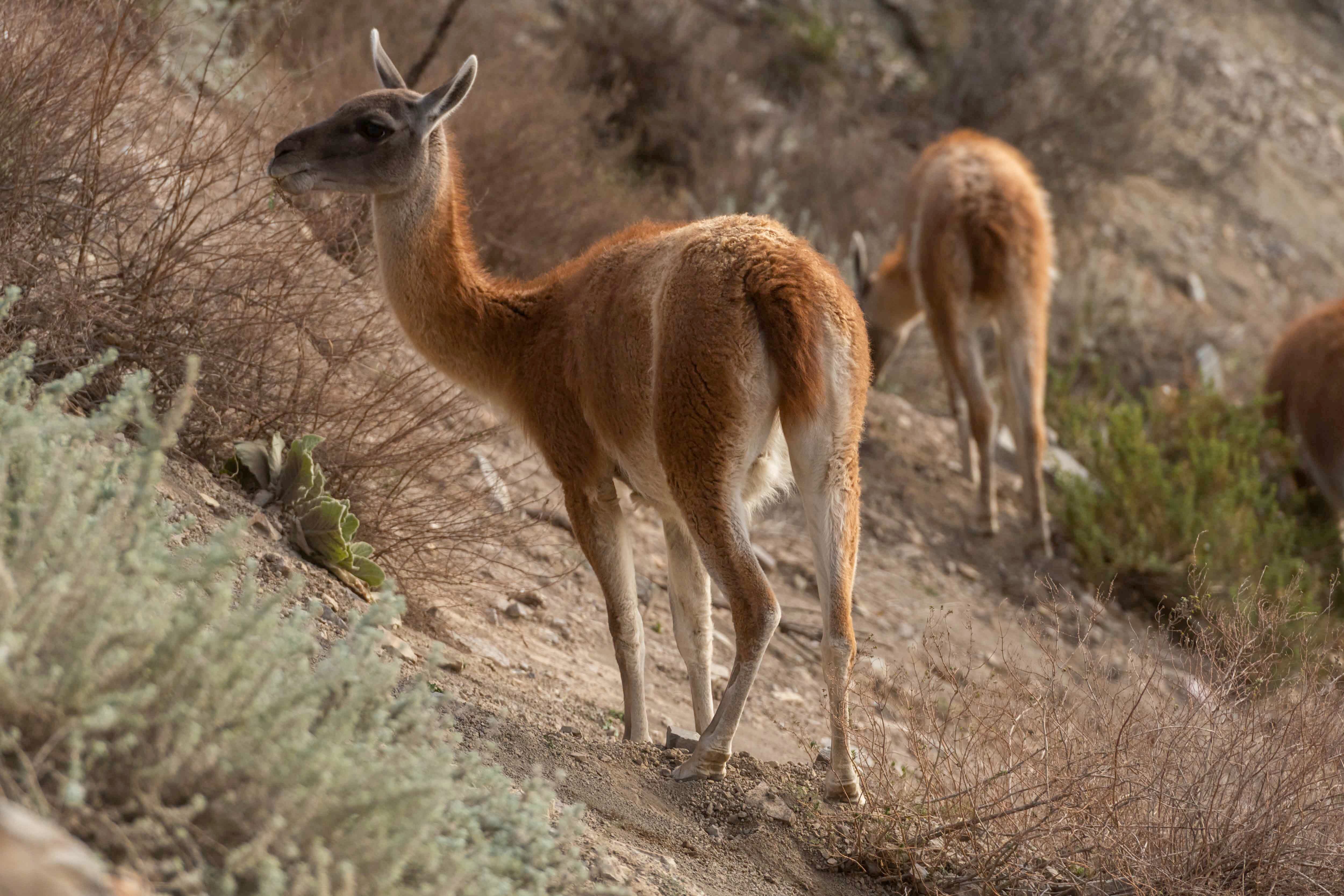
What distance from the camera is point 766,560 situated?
8.34 meters

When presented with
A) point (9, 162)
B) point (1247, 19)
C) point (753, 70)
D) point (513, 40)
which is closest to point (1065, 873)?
point (9, 162)

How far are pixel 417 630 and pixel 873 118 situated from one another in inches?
481

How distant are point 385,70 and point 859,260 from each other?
5781mm

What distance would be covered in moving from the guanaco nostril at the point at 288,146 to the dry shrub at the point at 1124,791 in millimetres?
3406

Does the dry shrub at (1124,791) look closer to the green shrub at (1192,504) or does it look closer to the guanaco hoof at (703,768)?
the guanaco hoof at (703,768)

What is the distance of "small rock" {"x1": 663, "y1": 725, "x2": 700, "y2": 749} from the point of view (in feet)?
16.7

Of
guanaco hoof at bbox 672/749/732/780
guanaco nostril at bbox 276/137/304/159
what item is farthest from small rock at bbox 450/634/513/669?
guanaco nostril at bbox 276/137/304/159

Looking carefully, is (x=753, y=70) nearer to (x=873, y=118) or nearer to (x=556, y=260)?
(x=873, y=118)

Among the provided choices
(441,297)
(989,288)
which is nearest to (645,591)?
(441,297)

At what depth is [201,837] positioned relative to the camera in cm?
254

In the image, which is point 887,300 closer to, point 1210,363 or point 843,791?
point 1210,363

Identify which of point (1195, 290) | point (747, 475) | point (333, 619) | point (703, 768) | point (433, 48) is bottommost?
point (1195, 290)

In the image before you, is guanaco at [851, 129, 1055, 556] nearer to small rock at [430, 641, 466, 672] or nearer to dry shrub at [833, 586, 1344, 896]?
dry shrub at [833, 586, 1344, 896]

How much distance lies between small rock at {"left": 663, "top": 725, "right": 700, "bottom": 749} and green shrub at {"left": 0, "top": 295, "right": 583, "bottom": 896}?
190 cm
